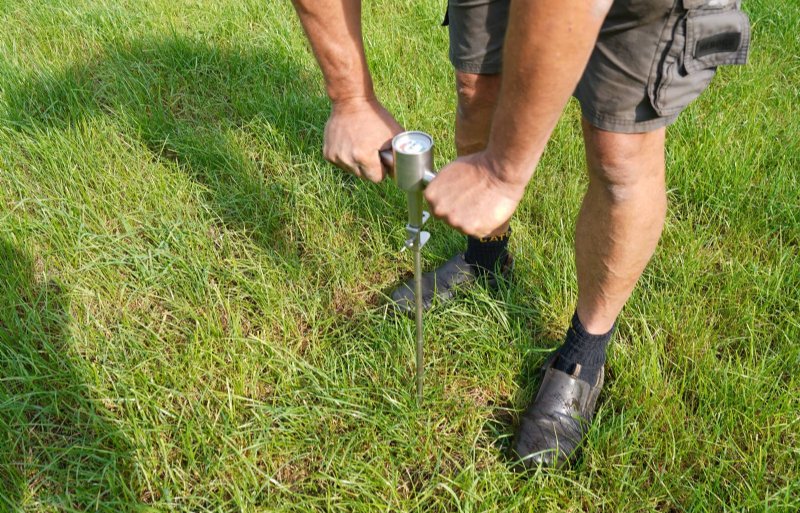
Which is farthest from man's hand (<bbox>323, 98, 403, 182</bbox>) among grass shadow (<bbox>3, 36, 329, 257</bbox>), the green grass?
grass shadow (<bbox>3, 36, 329, 257</bbox>)

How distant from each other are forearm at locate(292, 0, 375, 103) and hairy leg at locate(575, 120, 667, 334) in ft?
1.82

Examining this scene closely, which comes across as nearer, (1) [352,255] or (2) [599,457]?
(2) [599,457]

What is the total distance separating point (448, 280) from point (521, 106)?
1154mm

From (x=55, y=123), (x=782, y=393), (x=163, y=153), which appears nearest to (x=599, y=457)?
(x=782, y=393)

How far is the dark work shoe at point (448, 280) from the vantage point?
82.5 inches

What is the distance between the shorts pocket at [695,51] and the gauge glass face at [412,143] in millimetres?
502

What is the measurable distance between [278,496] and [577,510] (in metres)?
0.80

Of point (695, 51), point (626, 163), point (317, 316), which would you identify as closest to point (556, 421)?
point (626, 163)

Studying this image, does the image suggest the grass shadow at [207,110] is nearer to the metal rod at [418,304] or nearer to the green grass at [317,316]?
the green grass at [317,316]

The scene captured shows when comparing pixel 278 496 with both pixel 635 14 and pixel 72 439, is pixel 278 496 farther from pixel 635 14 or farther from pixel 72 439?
pixel 635 14

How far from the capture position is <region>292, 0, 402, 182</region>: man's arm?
1.36 metres

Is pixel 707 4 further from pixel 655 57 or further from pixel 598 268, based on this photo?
pixel 598 268

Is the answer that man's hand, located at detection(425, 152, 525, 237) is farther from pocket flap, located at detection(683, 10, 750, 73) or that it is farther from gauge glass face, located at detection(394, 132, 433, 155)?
pocket flap, located at detection(683, 10, 750, 73)

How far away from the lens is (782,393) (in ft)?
5.63
